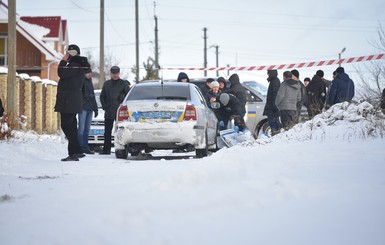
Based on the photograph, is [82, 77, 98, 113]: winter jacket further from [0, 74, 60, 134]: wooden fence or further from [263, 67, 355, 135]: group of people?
[0, 74, 60, 134]: wooden fence

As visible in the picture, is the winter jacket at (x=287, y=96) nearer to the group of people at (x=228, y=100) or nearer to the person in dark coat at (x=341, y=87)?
the group of people at (x=228, y=100)

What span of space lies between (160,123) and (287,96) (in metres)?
3.93

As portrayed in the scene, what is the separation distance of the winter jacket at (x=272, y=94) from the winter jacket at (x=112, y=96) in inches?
129

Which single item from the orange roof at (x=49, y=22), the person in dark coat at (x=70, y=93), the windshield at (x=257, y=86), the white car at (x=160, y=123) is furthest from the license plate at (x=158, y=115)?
the orange roof at (x=49, y=22)

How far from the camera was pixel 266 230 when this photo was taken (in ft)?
12.9

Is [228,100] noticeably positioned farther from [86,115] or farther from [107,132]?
[86,115]

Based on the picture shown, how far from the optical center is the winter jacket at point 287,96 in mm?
13672

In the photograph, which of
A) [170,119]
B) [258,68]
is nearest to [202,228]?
[170,119]

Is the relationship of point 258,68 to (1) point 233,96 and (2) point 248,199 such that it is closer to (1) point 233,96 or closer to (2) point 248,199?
(1) point 233,96

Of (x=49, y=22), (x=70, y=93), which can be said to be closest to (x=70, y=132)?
(x=70, y=93)

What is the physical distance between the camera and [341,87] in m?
14.6

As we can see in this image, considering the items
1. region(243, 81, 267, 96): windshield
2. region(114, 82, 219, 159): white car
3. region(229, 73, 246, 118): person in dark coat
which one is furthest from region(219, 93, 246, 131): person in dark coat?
region(114, 82, 219, 159): white car

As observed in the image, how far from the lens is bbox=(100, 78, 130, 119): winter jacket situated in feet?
42.0

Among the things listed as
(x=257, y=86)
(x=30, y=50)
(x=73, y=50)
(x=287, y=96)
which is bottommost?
(x=287, y=96)
